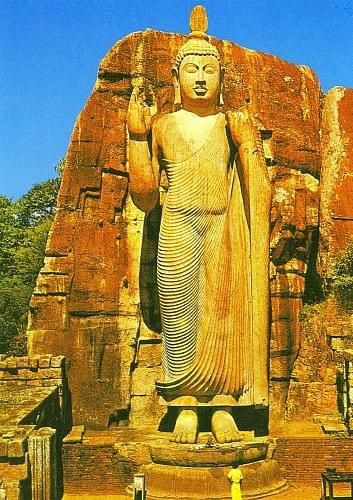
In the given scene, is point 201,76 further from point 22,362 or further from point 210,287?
point 22,362

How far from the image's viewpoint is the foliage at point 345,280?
12.5 m

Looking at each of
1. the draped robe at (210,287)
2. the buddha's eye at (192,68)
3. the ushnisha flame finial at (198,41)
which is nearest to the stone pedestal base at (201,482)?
the draped robe at (210,287)

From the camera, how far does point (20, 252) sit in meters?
25.9

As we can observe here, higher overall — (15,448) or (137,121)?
(137,121)

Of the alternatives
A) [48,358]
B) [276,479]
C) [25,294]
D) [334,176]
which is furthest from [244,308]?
[25,294]

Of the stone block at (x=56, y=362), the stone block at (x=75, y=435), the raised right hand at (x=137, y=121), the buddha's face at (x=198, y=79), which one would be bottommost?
the stone block at (x=75, y=435)

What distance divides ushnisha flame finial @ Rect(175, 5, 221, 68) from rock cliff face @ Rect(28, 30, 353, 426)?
1610 mm

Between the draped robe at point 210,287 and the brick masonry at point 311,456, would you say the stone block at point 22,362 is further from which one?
the brick masonry at point 311,456

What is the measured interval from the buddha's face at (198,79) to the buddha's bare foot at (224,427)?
440 cm

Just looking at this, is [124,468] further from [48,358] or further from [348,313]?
[348,313]

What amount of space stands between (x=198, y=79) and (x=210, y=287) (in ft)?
9.73

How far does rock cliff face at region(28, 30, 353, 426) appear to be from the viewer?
11.8 meters

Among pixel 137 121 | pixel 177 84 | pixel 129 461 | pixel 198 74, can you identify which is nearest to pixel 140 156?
pixel 137 121

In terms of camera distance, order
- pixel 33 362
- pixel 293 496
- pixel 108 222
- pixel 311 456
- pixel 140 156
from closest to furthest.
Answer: pixel 293 496 → pixel 311 456 → pixel 140 156 → pixel 33 362 → pixel 108 222
